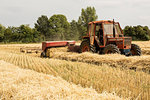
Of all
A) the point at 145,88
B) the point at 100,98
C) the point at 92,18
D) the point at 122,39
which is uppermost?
the point at 92,18

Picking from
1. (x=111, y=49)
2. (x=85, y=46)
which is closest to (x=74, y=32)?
(x=85, y=46)

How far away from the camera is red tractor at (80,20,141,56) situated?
870 centimetres

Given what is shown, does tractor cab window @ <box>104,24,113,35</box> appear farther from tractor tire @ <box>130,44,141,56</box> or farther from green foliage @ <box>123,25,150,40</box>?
green foliage @ <box>123,25,150,40</box>

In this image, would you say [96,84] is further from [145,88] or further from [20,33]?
[20,33]

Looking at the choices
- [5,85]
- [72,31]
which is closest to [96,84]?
[5,85]

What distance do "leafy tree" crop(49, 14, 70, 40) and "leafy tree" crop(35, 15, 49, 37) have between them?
6.55ft

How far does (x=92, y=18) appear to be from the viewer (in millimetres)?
60719

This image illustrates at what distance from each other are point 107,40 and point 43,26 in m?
60.3

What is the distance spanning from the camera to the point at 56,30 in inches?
2616

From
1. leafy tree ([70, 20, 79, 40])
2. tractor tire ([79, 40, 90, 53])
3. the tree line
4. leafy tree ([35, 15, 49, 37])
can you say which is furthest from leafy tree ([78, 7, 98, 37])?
tractor tire ([79, 40, 90, 53])

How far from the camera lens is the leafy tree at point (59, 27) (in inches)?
2537

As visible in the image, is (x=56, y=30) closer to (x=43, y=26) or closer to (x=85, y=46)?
(x=43, y=26)

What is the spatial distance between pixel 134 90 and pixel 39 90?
2137 millimetres

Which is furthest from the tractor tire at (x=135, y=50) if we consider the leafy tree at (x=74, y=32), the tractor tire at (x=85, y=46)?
the leafy tree at (x=74, y=32)
